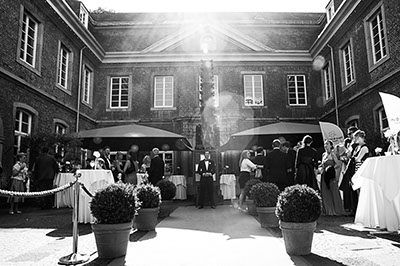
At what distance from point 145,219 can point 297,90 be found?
15.9m

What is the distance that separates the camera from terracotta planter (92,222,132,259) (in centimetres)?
445

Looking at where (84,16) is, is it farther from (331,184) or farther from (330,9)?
(331,184)

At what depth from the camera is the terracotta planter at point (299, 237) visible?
4.53m

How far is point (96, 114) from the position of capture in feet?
A: 65.0

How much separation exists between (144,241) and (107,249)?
4.07ft

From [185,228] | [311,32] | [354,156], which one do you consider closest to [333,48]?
[311,32]

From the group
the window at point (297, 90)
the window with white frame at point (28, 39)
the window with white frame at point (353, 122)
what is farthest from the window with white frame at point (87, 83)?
the window with white frame at point (353, 122)

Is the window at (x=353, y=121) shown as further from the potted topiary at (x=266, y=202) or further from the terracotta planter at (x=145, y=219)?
the terracotta planter at (x=145, y=219)

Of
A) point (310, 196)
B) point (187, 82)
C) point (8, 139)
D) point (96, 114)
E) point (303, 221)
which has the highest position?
point (187, 82)

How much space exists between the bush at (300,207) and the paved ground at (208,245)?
51 centimetres

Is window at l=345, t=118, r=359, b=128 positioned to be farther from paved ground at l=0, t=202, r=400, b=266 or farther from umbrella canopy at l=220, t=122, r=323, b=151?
paved ground at l=0, t=202, r=400, b=266

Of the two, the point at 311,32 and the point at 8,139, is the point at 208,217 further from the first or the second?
the point at 311,32

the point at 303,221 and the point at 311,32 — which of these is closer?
the point at 303,221

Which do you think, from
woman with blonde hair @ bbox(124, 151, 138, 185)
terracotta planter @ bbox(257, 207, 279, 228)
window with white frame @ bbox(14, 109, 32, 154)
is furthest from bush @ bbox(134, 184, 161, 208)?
window with white frame @ bbox(14, 109, 32, 154)
